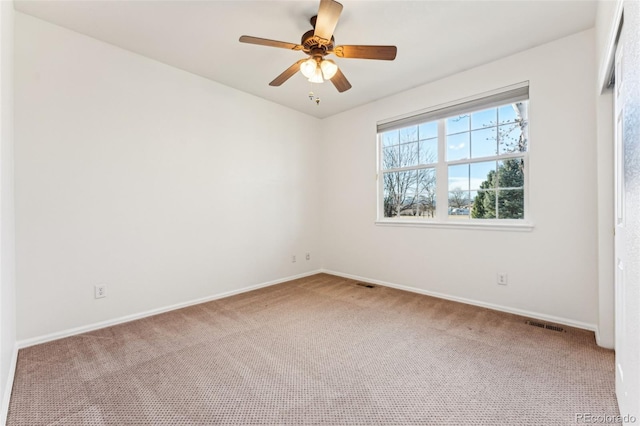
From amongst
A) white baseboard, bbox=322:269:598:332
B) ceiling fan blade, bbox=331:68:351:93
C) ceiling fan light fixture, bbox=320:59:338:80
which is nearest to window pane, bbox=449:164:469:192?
white baseboard, bbox=322:269:598:332

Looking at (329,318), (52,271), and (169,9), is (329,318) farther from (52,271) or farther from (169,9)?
(169,9)

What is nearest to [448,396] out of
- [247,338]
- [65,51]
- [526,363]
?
[526,363]

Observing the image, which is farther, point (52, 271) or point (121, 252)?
point (121, 252)

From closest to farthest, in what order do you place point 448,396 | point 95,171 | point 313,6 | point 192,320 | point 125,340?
point 448,396, point 313,6, point 125,340, point 95,171, point 192,320

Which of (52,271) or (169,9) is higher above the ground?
(169,9)

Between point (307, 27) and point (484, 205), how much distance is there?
254cm

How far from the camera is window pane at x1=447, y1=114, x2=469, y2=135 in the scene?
3.27 meters

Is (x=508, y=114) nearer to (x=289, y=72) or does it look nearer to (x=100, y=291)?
(x=289, y=72)

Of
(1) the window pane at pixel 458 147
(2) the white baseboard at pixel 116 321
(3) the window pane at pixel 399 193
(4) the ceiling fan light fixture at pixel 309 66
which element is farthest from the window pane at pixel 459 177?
(2) the white baseboard at pixel 116 321

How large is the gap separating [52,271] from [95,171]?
910 millimetres

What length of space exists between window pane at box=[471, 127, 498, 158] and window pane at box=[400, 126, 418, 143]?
726 mm

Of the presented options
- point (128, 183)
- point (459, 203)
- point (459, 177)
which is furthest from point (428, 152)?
point (128, 183)

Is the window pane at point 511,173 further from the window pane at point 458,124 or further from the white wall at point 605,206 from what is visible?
the white wall at point 605,206

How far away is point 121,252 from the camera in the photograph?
8.87ft
